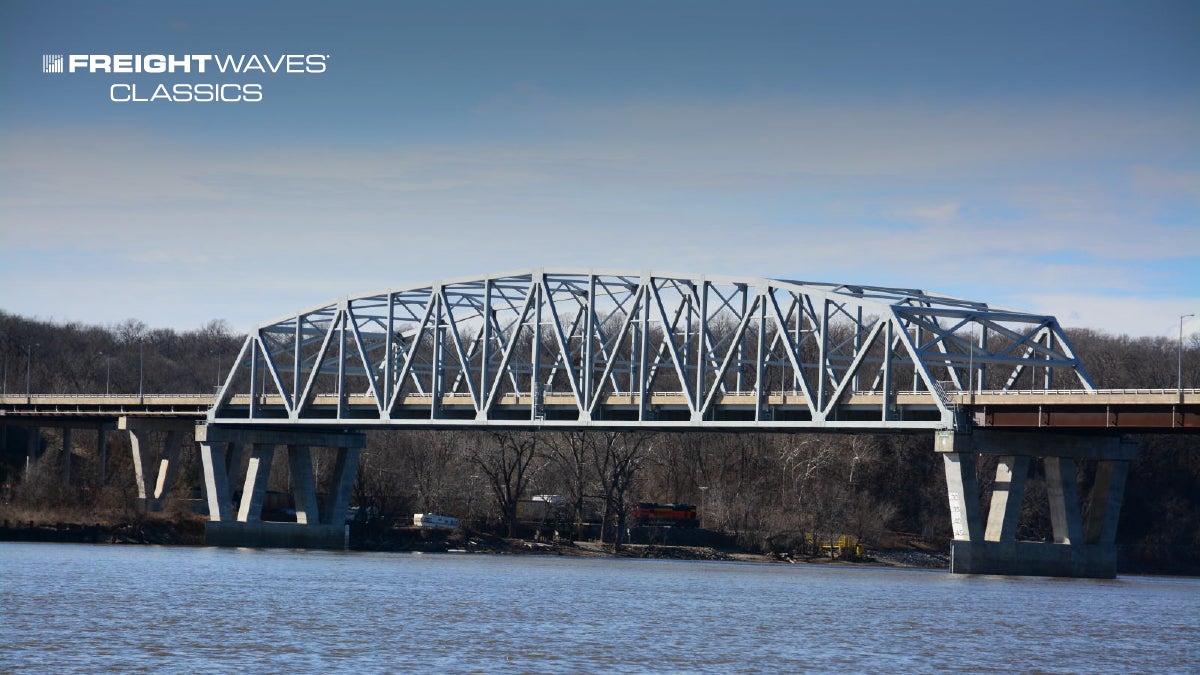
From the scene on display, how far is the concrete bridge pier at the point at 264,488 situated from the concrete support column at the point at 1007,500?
5538 cm

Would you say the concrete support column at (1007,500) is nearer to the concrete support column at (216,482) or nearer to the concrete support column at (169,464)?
the concrete support column at (216,482)

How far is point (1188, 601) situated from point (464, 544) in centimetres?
6586

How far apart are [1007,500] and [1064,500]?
439cm

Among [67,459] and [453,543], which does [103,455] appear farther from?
[453,543]

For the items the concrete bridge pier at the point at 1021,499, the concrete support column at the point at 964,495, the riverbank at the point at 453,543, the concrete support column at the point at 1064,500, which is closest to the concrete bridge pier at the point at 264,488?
the riverbank at the point at 453,543

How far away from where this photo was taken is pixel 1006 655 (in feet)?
166

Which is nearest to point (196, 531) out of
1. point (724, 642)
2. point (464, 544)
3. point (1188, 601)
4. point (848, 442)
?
point (464, 544)

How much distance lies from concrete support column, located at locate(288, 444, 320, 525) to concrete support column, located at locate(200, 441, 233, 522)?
5.35 metres

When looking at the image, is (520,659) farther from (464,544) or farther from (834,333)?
(834,333)

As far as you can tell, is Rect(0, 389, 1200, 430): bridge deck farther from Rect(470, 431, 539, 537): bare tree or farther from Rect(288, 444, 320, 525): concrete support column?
Rect(470, 431, 539, 537): bare tree

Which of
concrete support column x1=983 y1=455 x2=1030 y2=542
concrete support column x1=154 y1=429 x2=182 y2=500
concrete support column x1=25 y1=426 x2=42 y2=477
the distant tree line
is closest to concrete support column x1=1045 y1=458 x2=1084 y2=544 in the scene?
concrete support column x1=983 y1=455 x2=1030 y2=542

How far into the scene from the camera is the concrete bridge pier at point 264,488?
131 metres

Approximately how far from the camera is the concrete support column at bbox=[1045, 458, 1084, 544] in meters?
100

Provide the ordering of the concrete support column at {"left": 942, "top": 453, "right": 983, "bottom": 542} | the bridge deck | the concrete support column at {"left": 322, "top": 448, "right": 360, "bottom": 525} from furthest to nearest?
the concrete support column at {"left": 322, "top": 448, "right": 360, "bottom": 525}, the concrete support column at {"left": 942, "top": 453, "right": 983, "bottom": 542}, the bridge deck
